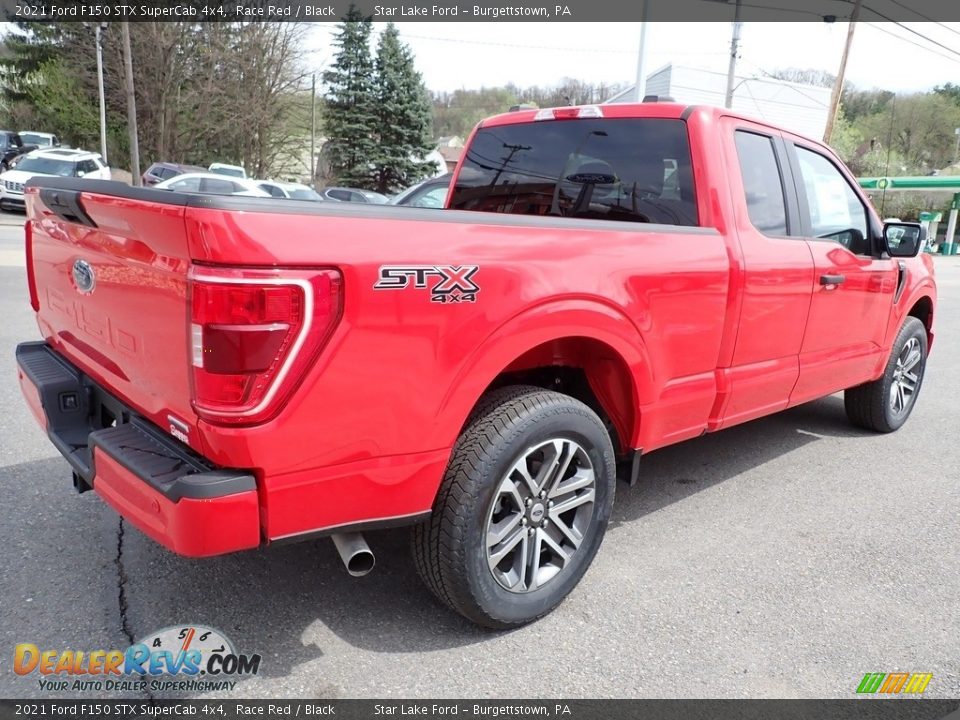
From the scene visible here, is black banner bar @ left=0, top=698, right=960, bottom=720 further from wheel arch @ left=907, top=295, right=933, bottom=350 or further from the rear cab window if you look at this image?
wheel arch @ left=907, top=295, right=933, bottom=350

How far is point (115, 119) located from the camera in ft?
129

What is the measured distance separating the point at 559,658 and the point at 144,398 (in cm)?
166

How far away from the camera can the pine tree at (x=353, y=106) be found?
43.0 m

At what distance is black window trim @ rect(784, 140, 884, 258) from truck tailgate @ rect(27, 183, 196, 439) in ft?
10.5

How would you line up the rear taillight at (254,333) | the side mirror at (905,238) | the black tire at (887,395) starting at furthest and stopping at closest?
the black tire at (887,395) < the side mirror at (905,238) < the rear taillight at (254,333)

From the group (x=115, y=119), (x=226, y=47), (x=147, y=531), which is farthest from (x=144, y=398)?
(x=115, y=119)

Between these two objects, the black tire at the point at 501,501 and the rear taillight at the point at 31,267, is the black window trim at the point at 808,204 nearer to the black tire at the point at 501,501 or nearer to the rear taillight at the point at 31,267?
the black tire at the point at 501,501

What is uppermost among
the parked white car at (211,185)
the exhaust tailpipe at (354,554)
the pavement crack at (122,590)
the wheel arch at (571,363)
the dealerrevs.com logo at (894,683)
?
the wheel arch at (571,363)

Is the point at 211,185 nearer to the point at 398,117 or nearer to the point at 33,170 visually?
the point at 33,170

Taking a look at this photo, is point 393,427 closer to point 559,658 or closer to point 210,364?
point 210,364

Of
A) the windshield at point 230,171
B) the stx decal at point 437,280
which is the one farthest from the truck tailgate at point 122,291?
the windshield at point 230,171

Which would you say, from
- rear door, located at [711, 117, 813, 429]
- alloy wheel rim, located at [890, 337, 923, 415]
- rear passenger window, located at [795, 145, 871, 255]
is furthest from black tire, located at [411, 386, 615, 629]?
alloy wheel rim, located at [890, 337, 923, 415]

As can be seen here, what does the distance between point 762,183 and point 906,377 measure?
2690 millimetres

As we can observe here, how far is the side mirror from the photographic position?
440 cm
